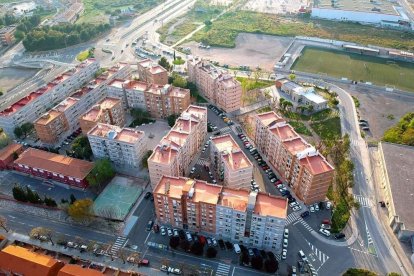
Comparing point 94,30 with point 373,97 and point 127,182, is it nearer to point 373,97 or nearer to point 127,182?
point 127,182

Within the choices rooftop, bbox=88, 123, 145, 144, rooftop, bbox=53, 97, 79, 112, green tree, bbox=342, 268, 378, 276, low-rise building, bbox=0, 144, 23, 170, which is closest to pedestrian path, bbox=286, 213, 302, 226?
green tree, bbox=342, 268, 378, 276

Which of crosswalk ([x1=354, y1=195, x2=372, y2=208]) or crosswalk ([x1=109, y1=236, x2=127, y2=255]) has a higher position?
crosswalk ([x1=354, y1=195, x2=372, y2=208])

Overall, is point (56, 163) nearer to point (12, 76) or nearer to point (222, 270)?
point (222, 270)

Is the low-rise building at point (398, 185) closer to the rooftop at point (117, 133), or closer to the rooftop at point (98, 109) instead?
the rooftop at point (117, 133)

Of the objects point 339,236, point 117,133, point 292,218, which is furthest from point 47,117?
point 339,236

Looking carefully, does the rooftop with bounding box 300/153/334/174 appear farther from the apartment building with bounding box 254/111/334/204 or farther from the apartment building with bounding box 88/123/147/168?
the apartment building with bounding box 88/123/147/168

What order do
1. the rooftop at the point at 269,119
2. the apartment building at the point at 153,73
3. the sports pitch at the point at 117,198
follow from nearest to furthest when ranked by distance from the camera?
the sports pitch at the point at 117,198, the rooftop at the point at 269,119, the apartment building at the point at 153,73

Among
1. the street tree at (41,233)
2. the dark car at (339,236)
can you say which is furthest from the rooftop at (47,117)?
the dark car at (339,236)
